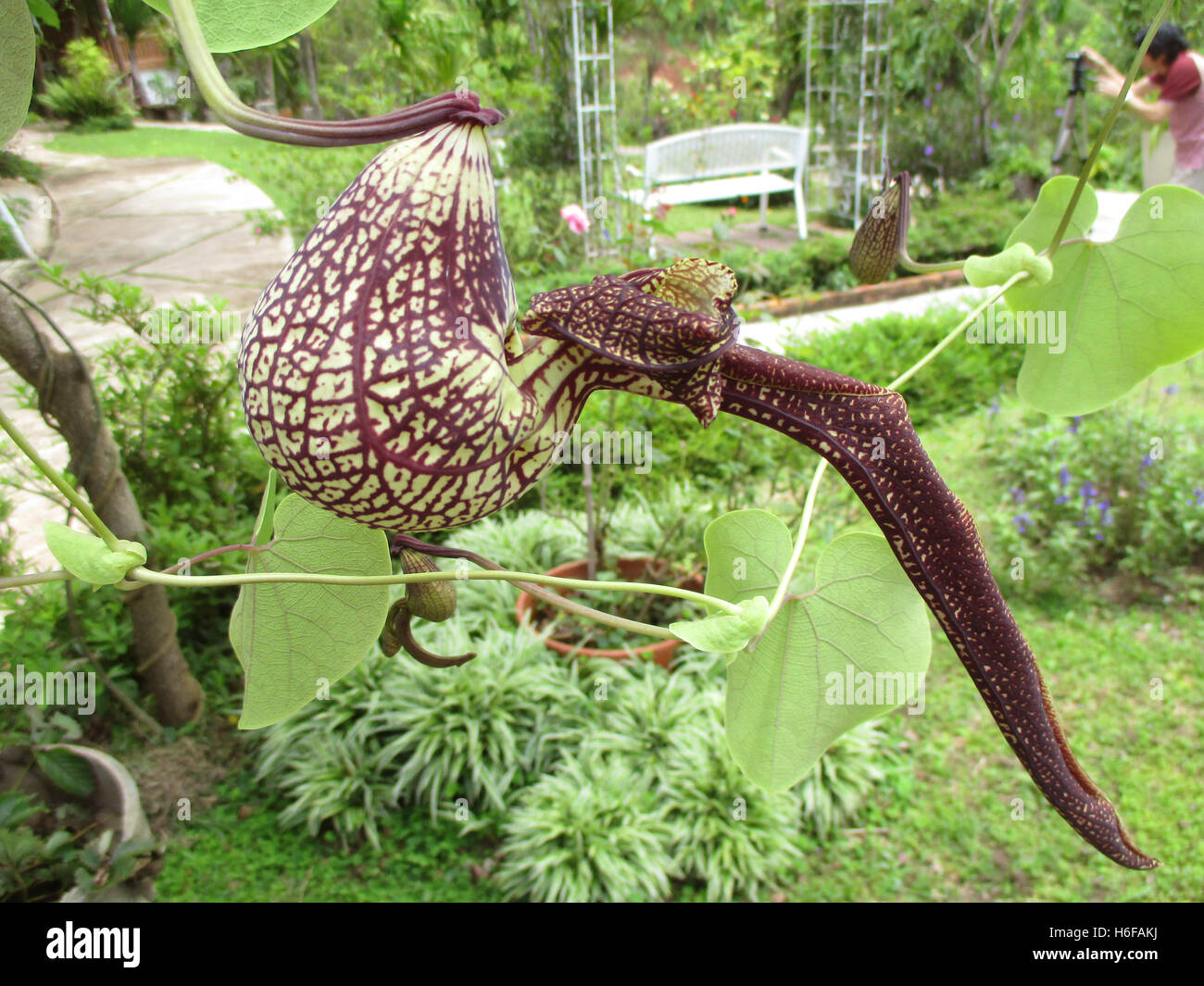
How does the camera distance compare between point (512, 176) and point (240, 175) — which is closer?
point (512, 176)

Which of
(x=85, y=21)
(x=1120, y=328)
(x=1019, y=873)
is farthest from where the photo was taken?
(x=1019, y=873)

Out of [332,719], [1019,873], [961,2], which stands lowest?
[1019,873]

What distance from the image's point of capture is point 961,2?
7.36m

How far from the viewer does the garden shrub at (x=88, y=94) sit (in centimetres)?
231

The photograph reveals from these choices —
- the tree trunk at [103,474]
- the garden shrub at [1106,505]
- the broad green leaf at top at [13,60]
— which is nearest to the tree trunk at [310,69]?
the tree trunk at [103,474]

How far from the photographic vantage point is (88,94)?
4473 mm

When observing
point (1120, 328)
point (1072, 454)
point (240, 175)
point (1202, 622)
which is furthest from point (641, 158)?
point (1120, 328)

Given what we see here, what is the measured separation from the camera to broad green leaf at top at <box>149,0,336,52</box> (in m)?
0.50

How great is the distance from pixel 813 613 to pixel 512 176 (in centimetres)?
622

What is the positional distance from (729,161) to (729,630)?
7.94m

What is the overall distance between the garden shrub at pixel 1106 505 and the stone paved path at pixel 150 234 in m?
3.72

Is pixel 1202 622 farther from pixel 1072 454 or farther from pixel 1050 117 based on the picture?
pixel 1050 117

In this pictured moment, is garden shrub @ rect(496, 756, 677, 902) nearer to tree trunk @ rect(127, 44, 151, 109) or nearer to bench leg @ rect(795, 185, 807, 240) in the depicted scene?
tree trunk @ rect(127, 44, 151, 109)

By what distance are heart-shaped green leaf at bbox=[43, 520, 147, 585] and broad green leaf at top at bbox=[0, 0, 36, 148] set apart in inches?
11.5
